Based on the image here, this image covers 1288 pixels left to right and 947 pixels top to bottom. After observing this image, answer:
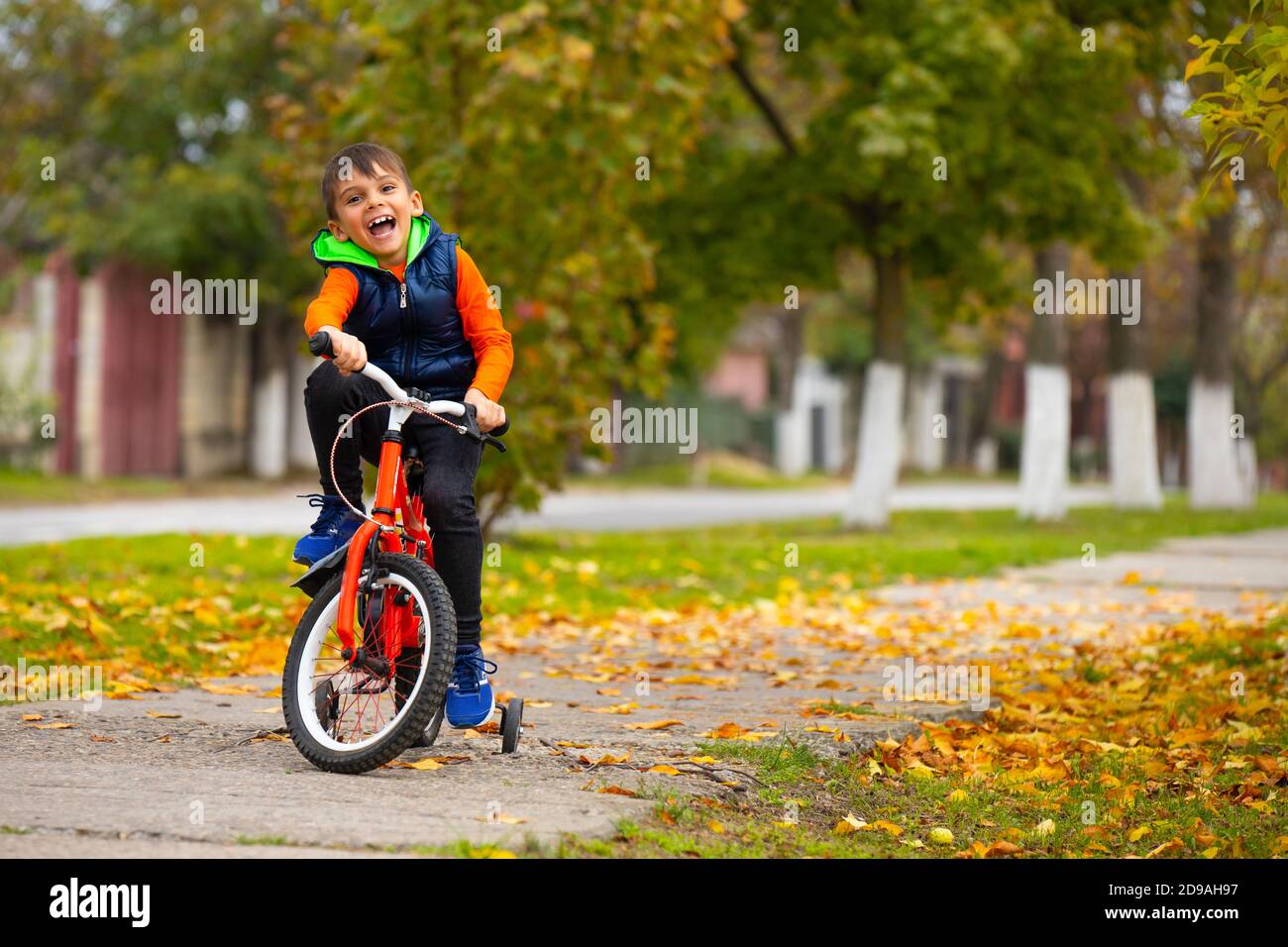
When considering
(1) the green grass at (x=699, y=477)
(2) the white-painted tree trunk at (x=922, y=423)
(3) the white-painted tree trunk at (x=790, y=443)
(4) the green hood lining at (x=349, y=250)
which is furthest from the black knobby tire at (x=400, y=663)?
(2) the white-painted tree trunk at (x=922, y=423)

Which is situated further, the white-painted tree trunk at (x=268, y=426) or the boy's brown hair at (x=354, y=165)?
the white-painted tree trunk at (x=268, y=426)

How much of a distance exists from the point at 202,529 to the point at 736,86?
26.3ft

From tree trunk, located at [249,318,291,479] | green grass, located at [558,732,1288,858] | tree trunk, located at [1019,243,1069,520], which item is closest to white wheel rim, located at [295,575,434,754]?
green grass, located at [558,732,1288,858]

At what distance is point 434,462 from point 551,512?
17.1 m

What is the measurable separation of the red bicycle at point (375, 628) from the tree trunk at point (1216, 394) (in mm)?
21279

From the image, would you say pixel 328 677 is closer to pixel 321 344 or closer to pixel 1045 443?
pixel 321 344

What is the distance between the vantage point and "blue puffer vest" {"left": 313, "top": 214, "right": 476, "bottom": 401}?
5.13 m

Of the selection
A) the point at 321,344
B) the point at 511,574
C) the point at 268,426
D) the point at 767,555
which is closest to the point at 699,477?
the point at 268,426

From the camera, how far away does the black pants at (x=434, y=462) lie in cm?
508

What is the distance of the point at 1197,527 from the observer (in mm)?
19156

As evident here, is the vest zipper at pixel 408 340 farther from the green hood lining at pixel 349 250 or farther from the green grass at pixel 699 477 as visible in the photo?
the green grass at pixel 699 477

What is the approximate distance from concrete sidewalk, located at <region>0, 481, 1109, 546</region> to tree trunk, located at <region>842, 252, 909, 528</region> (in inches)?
102

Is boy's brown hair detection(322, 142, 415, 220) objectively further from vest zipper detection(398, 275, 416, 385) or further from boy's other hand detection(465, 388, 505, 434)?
boy's other hand detection(465, 388, 505, 434)
